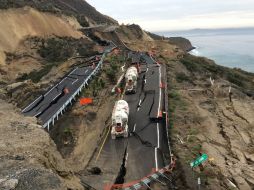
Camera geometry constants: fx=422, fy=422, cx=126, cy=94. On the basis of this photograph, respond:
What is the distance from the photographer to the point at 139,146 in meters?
29.8

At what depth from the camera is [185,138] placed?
103ft

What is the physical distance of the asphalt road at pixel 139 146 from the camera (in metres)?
25.7

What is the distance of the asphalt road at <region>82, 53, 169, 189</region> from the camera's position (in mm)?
25688

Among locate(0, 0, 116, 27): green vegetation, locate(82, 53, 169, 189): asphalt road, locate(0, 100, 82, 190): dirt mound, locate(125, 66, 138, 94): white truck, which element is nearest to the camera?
locate(0, 100, 82, 190): dirt mound

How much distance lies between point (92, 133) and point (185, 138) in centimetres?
760

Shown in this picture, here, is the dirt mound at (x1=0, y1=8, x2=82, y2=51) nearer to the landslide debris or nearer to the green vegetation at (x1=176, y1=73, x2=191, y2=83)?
the landslide debris

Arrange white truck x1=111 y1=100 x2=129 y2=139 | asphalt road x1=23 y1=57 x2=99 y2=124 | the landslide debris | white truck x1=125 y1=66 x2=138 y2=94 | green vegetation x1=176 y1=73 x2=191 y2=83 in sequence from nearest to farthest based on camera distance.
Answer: the landslide debris
white truck x1=111 y1=100 x2=129 y2=139
asphalt road x1=23 y1=57 x2=99 y2=124
white truck x1=125 y1=66 x2=138 y2=94
green vegetation x1=176 y1=73 x2=191 y2=83

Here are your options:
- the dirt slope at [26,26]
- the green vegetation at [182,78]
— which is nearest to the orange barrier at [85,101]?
the green vegetation at [182,78]

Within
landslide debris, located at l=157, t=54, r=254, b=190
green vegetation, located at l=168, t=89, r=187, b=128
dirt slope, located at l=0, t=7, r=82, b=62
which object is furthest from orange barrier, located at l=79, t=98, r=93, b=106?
dirt slope, located at l=0, t=7, r=82, b=62

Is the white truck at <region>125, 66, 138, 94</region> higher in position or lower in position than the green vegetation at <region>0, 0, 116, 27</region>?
lower

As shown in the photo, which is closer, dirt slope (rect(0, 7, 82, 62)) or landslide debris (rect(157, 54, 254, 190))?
landslide debris (rect(157, 54, 254, 190))

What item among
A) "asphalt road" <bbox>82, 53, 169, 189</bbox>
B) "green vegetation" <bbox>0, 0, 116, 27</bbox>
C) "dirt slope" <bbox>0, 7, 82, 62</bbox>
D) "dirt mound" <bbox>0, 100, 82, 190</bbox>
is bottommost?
"asphalt road" <bbox>82, 53, 169, 189</bbox>

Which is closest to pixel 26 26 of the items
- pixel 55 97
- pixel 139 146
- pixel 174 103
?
pixel 55 97

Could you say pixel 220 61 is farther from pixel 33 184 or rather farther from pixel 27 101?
pixel 33 184
